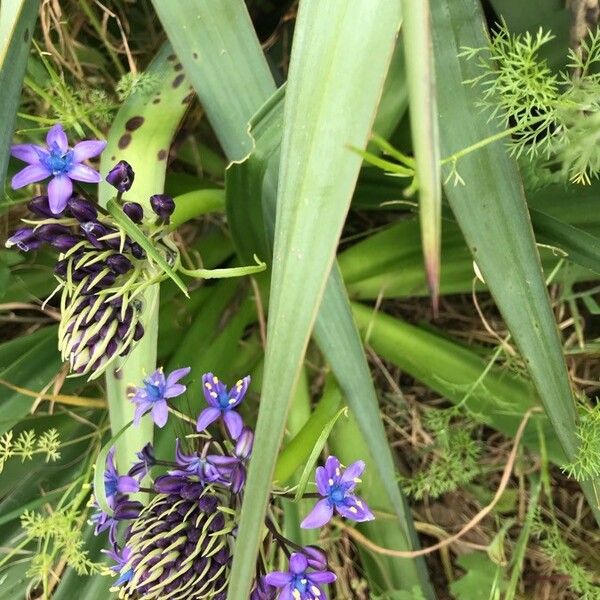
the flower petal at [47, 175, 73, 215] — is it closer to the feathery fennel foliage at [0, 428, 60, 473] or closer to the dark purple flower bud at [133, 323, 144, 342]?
the dark purple flower bud at [133, 323, 144, 342]

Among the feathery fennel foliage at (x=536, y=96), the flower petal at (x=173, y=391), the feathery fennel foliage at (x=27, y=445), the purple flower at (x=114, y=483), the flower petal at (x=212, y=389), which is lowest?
the feathery fennel foliage at (x=27, y=445)

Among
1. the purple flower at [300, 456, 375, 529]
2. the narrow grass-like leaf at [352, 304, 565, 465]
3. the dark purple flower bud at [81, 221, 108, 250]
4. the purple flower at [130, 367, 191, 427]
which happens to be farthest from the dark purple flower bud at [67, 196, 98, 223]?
the narrow grass-like leaf at [352, 304, 565, 465]

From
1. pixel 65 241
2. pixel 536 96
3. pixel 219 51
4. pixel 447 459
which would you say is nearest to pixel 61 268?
pixel 65 241

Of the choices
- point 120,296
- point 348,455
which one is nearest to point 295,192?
point 120,296

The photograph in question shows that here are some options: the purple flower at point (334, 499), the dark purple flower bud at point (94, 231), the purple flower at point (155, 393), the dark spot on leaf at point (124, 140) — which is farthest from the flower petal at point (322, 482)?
the dark spot on leaf at point (124, 140)

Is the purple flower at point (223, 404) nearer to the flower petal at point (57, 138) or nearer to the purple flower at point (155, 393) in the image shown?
the purple flower at point (155, 393)

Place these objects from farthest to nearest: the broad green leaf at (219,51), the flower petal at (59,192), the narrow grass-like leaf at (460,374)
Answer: the narrow grass-like leaf at (460,374), the broad green leaf at (219,51), the flower petal at (59,192)
